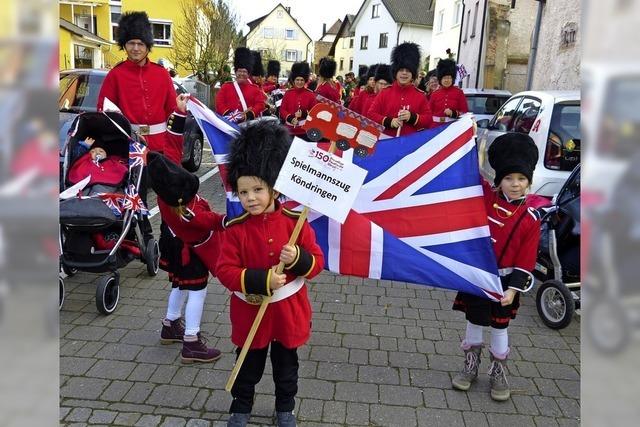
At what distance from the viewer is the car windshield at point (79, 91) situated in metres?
8.46

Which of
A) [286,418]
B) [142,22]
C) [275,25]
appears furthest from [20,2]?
[275,25]

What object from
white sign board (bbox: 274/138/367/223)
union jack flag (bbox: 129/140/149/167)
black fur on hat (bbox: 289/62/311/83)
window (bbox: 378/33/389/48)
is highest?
window (bbox: 378/33/389/48)

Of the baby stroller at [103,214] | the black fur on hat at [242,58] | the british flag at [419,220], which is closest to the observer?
the british flag at [419,220]

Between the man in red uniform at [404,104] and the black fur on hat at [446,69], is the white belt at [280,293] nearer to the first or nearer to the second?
the man in red uniform at [404,104]

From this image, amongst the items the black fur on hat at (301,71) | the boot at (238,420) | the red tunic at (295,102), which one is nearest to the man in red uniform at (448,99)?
the red tunic at (295,102)

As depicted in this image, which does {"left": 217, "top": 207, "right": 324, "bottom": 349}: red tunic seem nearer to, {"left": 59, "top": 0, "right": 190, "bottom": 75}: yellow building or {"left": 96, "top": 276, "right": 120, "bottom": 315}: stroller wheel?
{"left": 96, "top": 276, "right": 120, "bottom": 315}: stroller wheel

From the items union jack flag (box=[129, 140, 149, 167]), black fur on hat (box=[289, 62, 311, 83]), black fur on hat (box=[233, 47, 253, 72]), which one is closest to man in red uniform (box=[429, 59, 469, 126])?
black fur on hat (box=[289, 62, 311, 83])

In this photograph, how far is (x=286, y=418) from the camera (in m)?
2.98

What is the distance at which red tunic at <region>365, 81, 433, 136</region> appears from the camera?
21.4ft

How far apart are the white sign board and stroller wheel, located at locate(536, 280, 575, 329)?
261 cm

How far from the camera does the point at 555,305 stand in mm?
4527

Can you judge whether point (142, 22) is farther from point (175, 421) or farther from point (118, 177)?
point (175, 421)

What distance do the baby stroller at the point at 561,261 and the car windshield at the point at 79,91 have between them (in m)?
6.73

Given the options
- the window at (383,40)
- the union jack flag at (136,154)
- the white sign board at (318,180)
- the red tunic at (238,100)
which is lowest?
the union jack flag at (136,154)
